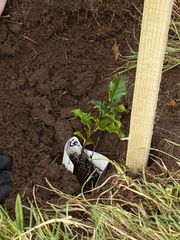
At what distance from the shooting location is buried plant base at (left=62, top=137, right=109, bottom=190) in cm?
185

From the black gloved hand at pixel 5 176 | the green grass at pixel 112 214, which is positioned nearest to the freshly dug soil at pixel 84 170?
the green grass at pixel 112 214

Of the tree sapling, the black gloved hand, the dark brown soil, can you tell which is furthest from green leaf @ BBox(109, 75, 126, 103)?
the black gloved hand

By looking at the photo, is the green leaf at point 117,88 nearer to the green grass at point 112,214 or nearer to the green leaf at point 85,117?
the green leaf at point 85,117

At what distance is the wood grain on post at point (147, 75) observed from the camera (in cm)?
142

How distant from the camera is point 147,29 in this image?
4.74 ft

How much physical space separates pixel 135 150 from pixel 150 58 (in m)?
0.34

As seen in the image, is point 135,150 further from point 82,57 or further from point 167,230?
point 82,57

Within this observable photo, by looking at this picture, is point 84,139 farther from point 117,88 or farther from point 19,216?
point 19,216

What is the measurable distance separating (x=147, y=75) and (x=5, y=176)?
0.60 meters

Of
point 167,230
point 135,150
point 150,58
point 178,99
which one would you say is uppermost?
point 150,58

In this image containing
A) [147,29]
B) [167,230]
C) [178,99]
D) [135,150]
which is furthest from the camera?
[178,99]

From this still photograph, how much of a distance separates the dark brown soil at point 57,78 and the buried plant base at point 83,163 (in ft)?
0.13

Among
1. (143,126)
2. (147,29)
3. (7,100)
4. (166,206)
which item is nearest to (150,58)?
(147,29)

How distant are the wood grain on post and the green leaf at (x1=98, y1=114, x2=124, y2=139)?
0.07m
